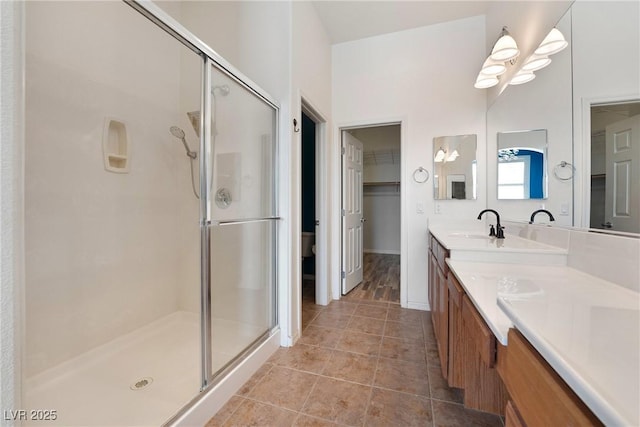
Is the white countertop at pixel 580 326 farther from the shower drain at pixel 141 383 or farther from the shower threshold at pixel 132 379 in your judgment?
the shower drain at pixel 141 383

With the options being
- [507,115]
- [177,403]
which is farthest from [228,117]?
[507,115]

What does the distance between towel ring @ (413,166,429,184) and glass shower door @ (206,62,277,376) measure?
157 cm

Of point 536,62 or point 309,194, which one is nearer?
point 536,62

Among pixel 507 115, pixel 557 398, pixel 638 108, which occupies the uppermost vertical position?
pixel 507 115

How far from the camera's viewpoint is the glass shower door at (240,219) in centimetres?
160

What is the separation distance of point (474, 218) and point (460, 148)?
73 centimetres

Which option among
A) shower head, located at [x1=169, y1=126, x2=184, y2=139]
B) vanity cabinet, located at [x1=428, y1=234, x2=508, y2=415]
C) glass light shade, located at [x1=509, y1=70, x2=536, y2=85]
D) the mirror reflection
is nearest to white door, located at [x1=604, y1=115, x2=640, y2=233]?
vanity cabinet, located at [x1=428, y1=234, x2=508, y2=415]

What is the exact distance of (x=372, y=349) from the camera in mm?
1994

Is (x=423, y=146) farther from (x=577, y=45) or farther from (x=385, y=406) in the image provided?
(x=385, y=406)

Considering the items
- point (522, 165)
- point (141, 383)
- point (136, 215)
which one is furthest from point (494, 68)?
point (141, 383)

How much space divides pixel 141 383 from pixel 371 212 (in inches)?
207

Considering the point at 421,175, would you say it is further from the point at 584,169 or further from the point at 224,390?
the point at 224,390

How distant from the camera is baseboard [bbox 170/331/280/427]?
4.09 ft

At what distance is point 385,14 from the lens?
2.56m
